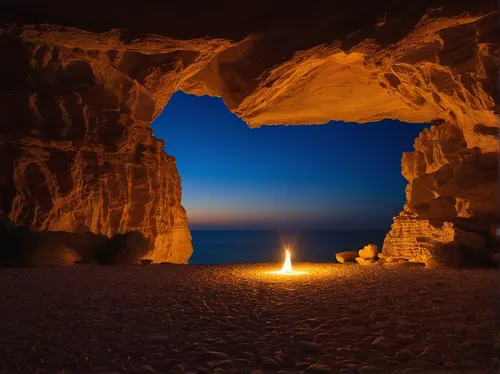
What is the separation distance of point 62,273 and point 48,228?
3.57 m

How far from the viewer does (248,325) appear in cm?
430

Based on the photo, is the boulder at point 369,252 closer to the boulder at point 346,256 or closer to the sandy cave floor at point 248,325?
the boulder at point 346,256

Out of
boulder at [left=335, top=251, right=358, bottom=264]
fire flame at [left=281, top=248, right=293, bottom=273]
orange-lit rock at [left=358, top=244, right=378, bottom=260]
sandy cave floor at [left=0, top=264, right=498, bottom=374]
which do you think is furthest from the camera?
boulder at [left=335, top=251, right=358, bottom=264]

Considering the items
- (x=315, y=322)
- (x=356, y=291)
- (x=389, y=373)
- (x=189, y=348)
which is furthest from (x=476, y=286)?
(x=189, y=348)

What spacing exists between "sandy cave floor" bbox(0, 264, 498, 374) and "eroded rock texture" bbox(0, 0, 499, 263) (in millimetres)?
4817

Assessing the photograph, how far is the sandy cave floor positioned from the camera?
325cm

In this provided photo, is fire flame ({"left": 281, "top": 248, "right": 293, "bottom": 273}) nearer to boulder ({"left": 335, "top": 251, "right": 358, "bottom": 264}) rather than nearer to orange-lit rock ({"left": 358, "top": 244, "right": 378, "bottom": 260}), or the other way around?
boulder ({"left": 335, "top": 251, "right": 358, "bottom": 264})

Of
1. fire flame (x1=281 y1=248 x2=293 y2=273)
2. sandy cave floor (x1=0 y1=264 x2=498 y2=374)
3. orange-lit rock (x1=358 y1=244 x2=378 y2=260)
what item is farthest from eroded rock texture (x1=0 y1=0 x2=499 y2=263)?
sandy cave floor (x1=0 y1=264 x2=498 y2=374)

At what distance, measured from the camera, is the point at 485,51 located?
930 centimetres

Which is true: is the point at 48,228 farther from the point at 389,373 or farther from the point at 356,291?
the point at 389,373

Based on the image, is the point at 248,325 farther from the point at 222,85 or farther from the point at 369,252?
the point at 369,252

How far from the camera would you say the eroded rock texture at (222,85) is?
31.8ft

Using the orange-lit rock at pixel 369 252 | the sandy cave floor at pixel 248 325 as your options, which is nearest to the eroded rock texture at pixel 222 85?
the orange-lit rock at pixel 369 252

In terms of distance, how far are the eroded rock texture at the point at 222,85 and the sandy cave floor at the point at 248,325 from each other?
482 centimetres
